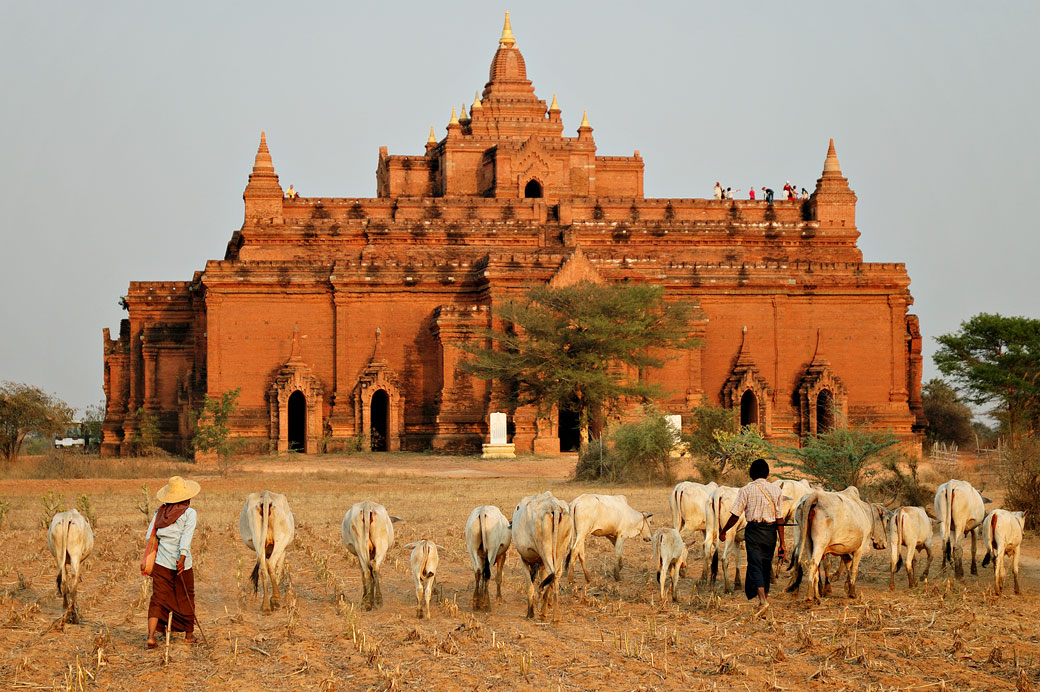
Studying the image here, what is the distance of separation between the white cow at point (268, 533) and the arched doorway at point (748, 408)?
94.0ft

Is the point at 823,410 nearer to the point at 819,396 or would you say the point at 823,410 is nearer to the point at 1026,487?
the point at 819,396

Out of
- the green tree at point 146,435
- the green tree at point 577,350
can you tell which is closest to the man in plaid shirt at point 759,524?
the green tree at point 577,350

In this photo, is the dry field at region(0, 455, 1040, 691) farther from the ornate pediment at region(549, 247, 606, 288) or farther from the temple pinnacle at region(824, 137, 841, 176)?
the temple pinnacle at region(824, 137, 841, 176)

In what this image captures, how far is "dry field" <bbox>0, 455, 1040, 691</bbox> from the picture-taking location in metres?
9.68

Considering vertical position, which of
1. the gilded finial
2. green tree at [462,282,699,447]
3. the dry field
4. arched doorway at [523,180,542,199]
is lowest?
the dry field

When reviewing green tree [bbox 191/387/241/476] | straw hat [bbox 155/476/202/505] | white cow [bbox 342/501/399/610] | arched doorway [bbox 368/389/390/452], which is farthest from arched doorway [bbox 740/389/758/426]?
straw hat [bbox 155/476/202/505]

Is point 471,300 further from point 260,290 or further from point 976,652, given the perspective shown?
point 976,652

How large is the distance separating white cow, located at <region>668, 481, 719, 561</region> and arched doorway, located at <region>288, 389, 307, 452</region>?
25.9m

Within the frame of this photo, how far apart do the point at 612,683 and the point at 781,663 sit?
1.45 meters

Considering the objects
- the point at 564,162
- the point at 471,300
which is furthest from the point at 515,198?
the point at 471,300

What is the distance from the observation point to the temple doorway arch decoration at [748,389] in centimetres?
3947

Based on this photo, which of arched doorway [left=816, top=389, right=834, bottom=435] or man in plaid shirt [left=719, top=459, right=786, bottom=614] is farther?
arched doorway [left=816, top=389, right=834, bottom=435]

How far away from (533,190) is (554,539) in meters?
34.4

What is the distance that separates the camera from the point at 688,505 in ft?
47.7
